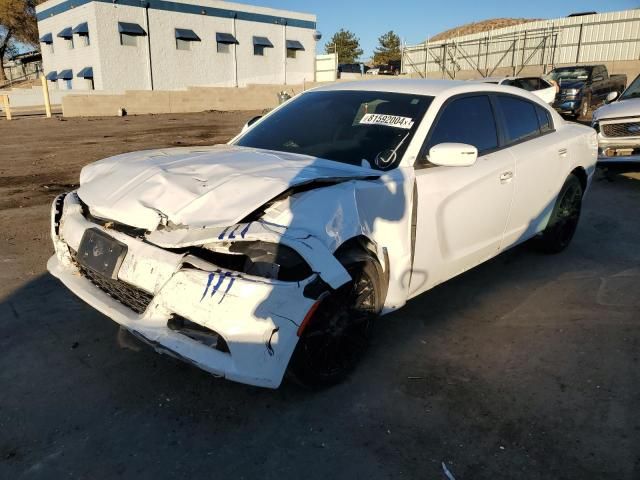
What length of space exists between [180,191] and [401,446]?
5.49 feet

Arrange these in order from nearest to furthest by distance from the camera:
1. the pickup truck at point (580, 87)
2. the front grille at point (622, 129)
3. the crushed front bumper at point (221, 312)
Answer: the crushed front bumper at point (221, 312) → the front grille at point (622, 129) → the pickup truck at point (580, 87)

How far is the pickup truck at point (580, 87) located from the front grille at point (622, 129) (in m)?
8.72

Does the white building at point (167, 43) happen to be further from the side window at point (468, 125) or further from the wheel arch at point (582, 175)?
the side window at point (468, 125)

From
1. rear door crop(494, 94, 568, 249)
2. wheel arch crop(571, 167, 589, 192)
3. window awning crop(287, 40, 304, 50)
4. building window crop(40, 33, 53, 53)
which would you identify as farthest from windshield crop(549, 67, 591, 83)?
building window crop(40, 33, 53, 53)

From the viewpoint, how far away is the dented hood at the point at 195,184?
8.32ft

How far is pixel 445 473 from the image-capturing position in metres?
2.29

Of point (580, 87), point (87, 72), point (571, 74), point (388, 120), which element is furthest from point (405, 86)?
point (87, 72)

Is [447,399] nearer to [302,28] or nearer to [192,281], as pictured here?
[192,281]

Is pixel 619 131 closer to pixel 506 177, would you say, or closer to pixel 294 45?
pixel 506 177

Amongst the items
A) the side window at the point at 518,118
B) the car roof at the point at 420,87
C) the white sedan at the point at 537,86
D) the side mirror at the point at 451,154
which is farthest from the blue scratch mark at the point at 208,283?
the white sedan at the point at 537,86

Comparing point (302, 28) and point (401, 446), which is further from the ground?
point (302, 28)

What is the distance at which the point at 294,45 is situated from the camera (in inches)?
1459

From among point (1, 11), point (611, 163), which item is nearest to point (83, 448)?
point (611, 163)

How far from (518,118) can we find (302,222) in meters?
2.73
